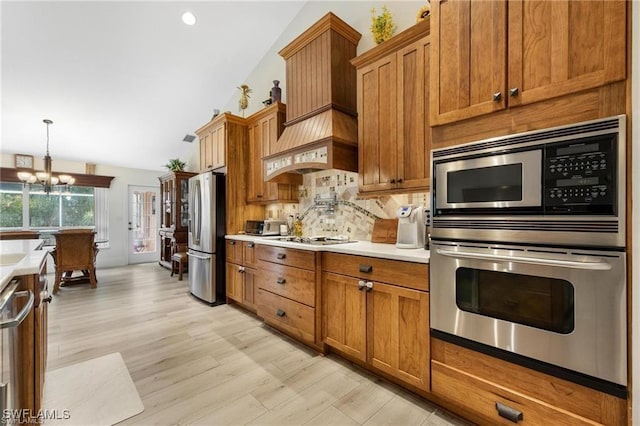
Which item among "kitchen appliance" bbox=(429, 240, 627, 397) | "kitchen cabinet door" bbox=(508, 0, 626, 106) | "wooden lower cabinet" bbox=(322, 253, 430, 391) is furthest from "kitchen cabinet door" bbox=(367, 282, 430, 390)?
"kitchen cabinet door" bbox=(508, 0, 626, 106)

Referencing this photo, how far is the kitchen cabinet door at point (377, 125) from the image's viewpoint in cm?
227

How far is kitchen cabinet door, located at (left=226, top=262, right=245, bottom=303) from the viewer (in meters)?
3.46

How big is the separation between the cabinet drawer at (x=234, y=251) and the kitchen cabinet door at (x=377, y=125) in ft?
5.98

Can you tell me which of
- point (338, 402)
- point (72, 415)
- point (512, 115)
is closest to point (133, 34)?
point (72, 415)

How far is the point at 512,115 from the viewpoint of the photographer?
4.74ft

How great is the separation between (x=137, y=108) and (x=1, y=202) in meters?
3.51

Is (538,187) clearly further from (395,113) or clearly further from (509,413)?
(395,113)

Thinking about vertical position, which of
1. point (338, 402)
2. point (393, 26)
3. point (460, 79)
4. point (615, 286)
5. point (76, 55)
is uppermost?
point (76, 55)

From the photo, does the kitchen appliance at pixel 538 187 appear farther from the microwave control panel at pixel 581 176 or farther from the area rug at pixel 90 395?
the area rug at pixel 90 395

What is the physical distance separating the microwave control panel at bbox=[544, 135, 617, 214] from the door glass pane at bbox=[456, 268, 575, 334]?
35 cm

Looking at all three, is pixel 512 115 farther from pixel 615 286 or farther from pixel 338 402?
pixel 338 402

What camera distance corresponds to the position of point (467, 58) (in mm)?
1577

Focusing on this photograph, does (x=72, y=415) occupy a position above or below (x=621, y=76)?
below

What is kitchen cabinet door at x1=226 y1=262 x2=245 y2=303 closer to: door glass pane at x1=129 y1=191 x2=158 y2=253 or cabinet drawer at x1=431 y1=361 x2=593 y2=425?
cabinet drawer at x1=431 y1=361 x2=593 y2=425
